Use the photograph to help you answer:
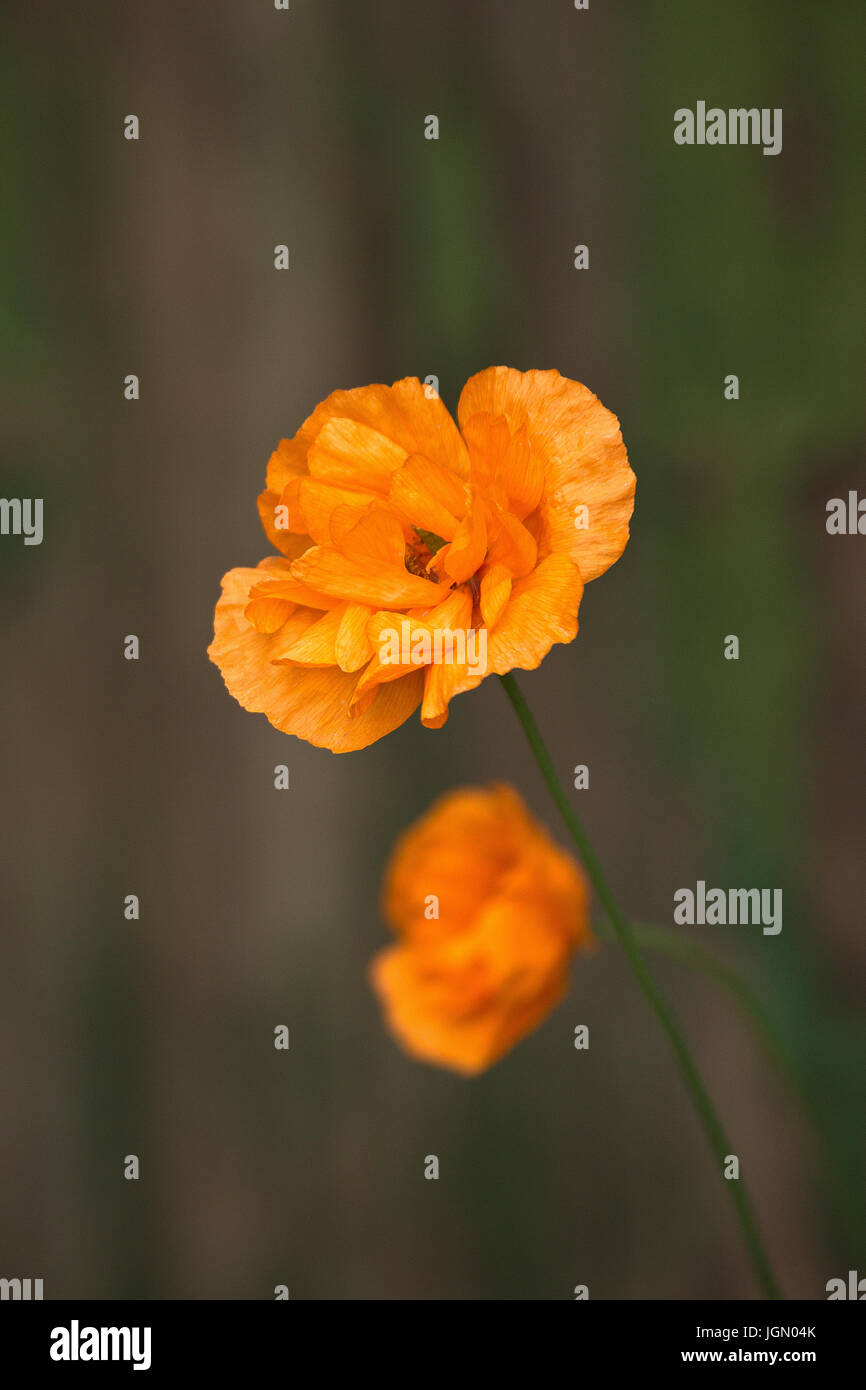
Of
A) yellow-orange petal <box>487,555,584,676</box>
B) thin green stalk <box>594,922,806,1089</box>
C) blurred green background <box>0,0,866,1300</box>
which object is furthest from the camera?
blurred green background <box>0,0,866,1300</box>

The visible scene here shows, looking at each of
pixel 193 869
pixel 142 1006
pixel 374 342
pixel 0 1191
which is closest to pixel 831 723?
pixel 374 342

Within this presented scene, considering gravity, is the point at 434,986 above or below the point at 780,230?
below

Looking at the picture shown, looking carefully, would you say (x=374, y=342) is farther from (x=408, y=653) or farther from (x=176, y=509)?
(x=408, y=653)

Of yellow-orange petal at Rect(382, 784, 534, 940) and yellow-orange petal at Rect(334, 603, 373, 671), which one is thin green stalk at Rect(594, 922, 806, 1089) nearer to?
yellow-orange petal at Rect(382, 784, 534, 940)

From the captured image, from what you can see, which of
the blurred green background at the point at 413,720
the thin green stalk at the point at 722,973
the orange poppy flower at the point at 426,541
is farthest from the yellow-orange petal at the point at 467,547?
the blurred green background at the point at 413,720

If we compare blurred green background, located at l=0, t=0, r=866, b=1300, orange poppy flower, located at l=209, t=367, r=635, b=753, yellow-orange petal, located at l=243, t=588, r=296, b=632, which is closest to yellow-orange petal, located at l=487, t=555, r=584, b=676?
orange poppy flower, located at l=209, t=367, r=635, b=753

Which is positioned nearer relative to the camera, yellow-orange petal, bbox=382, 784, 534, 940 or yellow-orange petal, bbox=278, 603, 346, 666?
yellow-orange petal, bbox=278, 603, 346, 666
